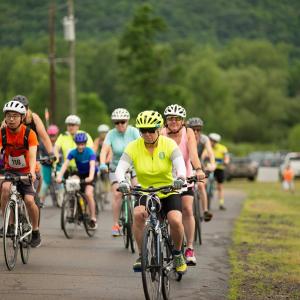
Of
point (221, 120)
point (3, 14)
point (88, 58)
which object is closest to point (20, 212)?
point (3, 14)

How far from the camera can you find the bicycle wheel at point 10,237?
12.2 metres

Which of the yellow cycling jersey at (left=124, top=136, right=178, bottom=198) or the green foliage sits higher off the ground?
the yellow cycling jersey at (left=124, top=136, right=178, bottom=198)

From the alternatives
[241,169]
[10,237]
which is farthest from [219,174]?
[241,169]

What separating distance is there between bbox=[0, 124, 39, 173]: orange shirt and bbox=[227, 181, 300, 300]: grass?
8.89ft

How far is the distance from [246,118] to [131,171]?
12095 centimetres

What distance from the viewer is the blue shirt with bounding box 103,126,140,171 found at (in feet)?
52.6

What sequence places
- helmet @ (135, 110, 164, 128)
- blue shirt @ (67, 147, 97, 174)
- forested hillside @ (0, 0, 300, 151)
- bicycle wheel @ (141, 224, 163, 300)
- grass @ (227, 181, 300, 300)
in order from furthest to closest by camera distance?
forested hillside @ (0, 0, 300, 151) < blue shirt @ (67, 147, 97, 174) < grass @ (227, 181, 300, 300) < helmet @ (135, 110, 164, 128) < bicycle wheel @ (141, 224, 163, 300)

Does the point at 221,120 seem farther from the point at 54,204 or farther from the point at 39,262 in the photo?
the point at 39,262

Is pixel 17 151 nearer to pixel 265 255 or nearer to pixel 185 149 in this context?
pixel 185 149

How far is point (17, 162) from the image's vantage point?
503 inches

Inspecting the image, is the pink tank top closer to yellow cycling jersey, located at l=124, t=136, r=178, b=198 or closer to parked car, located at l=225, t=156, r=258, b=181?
yellow cycling jersey, located at l=124, t=136, r=178, b=198

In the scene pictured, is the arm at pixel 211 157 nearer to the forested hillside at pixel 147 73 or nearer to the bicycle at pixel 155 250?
the bicycle at pixel 155 250

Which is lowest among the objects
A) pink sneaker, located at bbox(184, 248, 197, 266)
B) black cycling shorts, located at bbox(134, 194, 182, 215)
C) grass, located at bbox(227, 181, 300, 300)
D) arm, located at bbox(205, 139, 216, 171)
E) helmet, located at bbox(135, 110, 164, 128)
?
grass, located at bbox(227, 181, 300, 300)


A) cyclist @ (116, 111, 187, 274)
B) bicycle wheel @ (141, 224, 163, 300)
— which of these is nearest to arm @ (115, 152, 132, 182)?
cyclist @ (116, 111, 187, 274)
